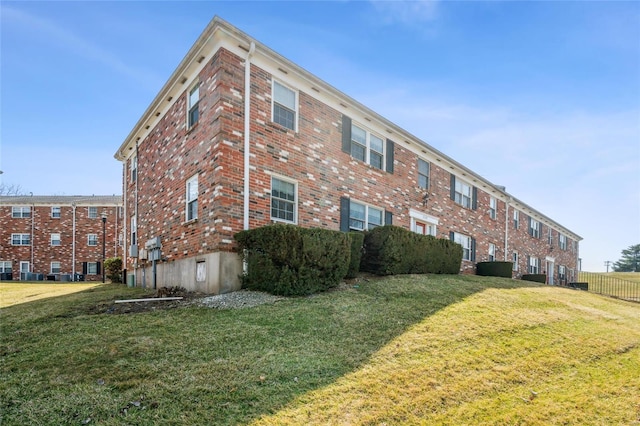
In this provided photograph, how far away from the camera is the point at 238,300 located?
25.8ft

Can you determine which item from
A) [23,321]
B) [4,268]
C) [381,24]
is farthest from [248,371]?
[4,268]

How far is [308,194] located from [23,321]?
7303 millimetres

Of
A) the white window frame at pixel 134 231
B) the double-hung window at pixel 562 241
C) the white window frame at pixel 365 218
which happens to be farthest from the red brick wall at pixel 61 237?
the double-hung window at pixel 562 241

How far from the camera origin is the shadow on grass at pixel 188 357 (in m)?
3.55

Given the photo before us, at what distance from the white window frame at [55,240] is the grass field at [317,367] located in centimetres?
3042

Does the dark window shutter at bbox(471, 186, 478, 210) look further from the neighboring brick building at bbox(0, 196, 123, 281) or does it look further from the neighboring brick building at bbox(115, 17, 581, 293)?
the neighboring brick building at bbox(0, 196, 123, 281)

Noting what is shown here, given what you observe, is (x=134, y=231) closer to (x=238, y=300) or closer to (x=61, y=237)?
(x=238, y=300)

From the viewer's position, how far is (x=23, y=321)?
22.5ft

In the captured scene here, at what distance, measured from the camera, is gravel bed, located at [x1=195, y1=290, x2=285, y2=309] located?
7492 mm

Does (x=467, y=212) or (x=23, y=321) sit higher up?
(x=467, y=212)

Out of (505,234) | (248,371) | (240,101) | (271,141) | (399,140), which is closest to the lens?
(248,371)

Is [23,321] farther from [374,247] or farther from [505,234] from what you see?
[505,234]

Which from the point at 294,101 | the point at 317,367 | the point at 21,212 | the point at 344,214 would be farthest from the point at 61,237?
the point at 317,367

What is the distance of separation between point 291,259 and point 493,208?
1798cm
